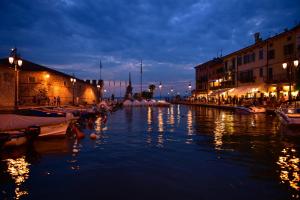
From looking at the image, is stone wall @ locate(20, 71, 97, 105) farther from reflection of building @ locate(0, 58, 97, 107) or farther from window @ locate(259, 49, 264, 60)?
window @ locate(259, 49, 264, 60)

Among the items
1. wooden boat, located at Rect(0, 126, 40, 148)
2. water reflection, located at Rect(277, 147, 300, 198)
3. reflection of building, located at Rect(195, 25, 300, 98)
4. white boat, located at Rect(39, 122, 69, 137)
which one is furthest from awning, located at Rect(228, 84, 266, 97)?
wooden boat, located at Rect(0, 126, 40, 148)

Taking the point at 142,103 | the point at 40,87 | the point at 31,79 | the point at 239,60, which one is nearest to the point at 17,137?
the point at 31,79

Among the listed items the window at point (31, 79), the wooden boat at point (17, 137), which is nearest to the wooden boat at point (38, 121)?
the wooden boat at point (17, 137)

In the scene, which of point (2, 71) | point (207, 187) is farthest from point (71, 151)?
point (2, 71)

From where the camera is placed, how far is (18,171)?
36.0 ft

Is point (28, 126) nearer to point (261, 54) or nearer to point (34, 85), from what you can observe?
point (34, 85)

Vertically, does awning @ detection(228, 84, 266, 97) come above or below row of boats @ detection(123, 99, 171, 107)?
above

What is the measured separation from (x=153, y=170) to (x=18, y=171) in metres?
5.29

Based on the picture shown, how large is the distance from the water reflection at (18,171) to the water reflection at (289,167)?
8289mm

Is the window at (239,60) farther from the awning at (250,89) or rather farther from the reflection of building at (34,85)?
the reflection of building at (34,85)

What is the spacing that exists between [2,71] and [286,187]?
33765mm

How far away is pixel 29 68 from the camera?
41031 mm

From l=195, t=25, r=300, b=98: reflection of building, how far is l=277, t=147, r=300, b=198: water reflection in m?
27.7

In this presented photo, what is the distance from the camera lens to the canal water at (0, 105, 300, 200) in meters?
8.50
